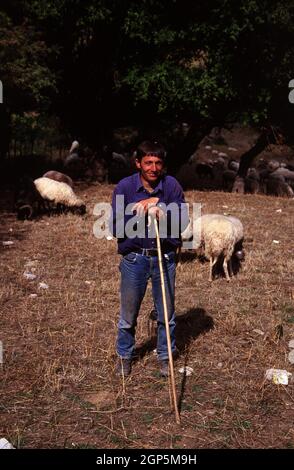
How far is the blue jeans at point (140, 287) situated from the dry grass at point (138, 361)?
1.58 feet

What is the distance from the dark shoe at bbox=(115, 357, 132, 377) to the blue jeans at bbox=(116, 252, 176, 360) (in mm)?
178

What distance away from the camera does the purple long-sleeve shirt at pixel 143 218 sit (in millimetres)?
4312

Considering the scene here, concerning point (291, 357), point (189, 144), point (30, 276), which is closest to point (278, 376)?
point (291, 357)

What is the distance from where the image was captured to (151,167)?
4.20 meters

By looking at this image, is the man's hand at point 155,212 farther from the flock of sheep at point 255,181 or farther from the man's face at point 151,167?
the flock of sheep at point 255,181

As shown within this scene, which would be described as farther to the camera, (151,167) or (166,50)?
(166,50)

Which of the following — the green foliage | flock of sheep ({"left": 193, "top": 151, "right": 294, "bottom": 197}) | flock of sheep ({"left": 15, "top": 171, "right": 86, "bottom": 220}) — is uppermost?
the green foliage

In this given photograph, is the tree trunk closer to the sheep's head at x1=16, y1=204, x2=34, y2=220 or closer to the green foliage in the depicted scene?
the green foliage

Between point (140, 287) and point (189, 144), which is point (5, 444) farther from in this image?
point (189, 144)

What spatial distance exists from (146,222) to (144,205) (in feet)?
0.66

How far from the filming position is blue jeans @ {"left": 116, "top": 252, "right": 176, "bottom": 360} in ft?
14.6

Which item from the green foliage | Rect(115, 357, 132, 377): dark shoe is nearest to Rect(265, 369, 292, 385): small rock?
Rect(115, 357, 132, 377): dark shoe

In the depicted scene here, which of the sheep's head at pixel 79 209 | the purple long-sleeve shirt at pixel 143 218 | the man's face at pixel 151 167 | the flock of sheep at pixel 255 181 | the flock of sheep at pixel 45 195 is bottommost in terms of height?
the flock of sheep at pixel 255 181

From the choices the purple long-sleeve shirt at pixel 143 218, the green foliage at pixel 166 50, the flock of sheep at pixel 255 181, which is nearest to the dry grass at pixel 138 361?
the purple long-sleeve shirt at pixel 143 218
